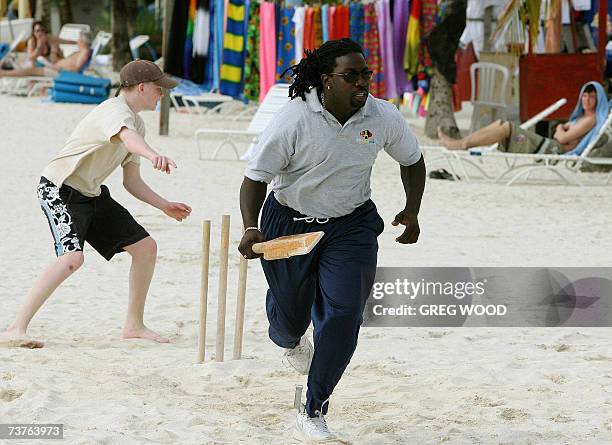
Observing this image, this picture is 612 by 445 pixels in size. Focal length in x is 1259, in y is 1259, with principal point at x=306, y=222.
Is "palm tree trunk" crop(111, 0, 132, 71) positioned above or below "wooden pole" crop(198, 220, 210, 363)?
below

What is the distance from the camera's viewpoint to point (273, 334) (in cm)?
464

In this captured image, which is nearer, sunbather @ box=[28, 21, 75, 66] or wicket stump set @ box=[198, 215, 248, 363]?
wicket stump set @ box=[198, 215, 248, 363]

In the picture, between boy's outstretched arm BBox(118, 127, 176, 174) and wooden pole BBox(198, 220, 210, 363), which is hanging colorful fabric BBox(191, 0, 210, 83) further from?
wooden pole BBox(198, 220, 210, 363)

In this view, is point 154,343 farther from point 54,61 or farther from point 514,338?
point 54,61

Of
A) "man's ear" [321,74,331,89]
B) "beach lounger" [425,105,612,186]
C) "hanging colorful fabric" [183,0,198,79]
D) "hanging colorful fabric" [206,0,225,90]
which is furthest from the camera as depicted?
"hanging colorful fabric" [183,0,198,79]

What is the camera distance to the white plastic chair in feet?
52.2

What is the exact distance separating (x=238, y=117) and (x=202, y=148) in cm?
303

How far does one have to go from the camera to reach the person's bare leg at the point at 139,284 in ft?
18.9

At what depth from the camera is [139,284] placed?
582cm

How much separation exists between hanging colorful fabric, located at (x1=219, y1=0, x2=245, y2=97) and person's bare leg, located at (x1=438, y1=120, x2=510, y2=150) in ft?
12.8

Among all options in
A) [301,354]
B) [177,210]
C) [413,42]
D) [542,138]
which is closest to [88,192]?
[177,210]

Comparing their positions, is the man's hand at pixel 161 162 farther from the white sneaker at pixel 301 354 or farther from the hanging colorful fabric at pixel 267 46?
→ the hanging colorful fabric at pixel 267 46

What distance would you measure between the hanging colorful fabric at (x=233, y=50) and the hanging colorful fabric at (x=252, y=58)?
0.09m

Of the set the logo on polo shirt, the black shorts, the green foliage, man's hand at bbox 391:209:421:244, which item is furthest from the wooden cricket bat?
the green foliage
